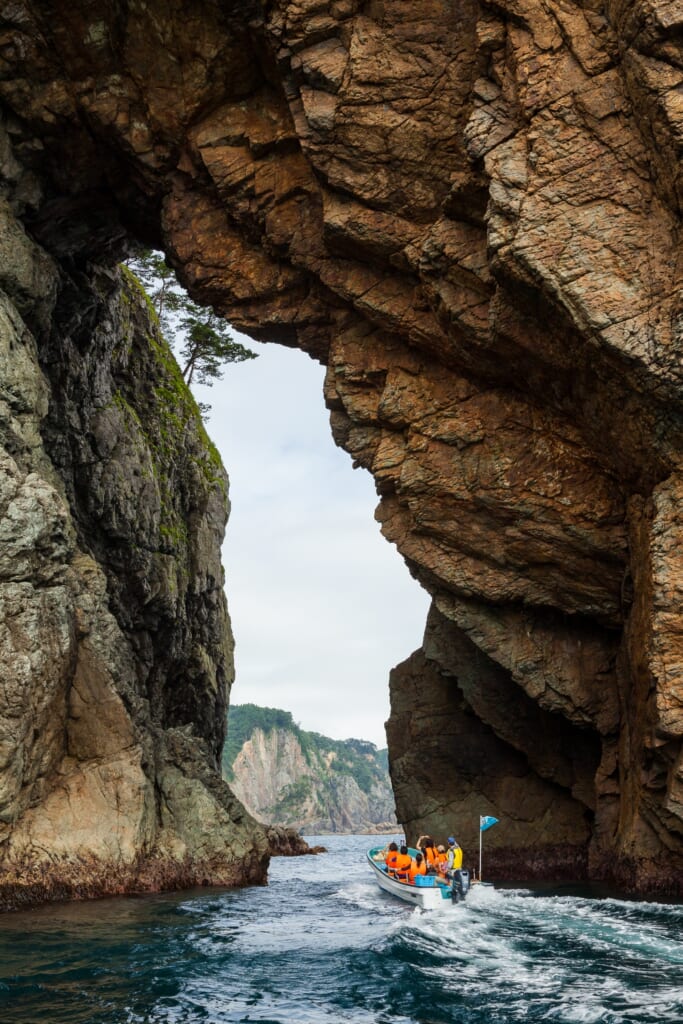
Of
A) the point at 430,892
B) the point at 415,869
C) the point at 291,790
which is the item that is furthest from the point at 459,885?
the point at 291,790

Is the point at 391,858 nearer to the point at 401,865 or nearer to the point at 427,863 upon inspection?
the point at 401,865

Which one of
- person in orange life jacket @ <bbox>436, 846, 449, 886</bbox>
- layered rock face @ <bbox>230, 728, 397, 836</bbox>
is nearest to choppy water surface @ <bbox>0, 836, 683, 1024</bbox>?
person in orange life jacket @ <bbox>436, 846, 449, 886</bbox>

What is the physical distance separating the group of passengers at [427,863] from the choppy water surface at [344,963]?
55.4 inches

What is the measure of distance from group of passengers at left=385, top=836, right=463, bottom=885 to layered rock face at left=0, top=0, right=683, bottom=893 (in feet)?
15.3

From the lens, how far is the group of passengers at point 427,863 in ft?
79.6

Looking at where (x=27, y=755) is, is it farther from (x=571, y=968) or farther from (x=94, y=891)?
(x=571, y=968)

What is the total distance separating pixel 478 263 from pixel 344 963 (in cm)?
1665

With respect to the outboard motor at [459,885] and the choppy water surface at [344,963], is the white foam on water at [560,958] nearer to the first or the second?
the choppy water surface at [344,963]

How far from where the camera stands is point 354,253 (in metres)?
25.0

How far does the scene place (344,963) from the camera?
611 inches

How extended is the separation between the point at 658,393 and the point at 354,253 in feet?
32.5

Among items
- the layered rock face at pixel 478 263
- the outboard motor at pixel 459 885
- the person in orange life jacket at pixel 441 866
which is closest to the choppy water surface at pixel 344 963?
the outboard motor at pixel 459 885

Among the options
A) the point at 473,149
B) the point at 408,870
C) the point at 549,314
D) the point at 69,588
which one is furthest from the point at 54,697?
the point at 473,149

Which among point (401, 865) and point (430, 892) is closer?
point (430, 892)
